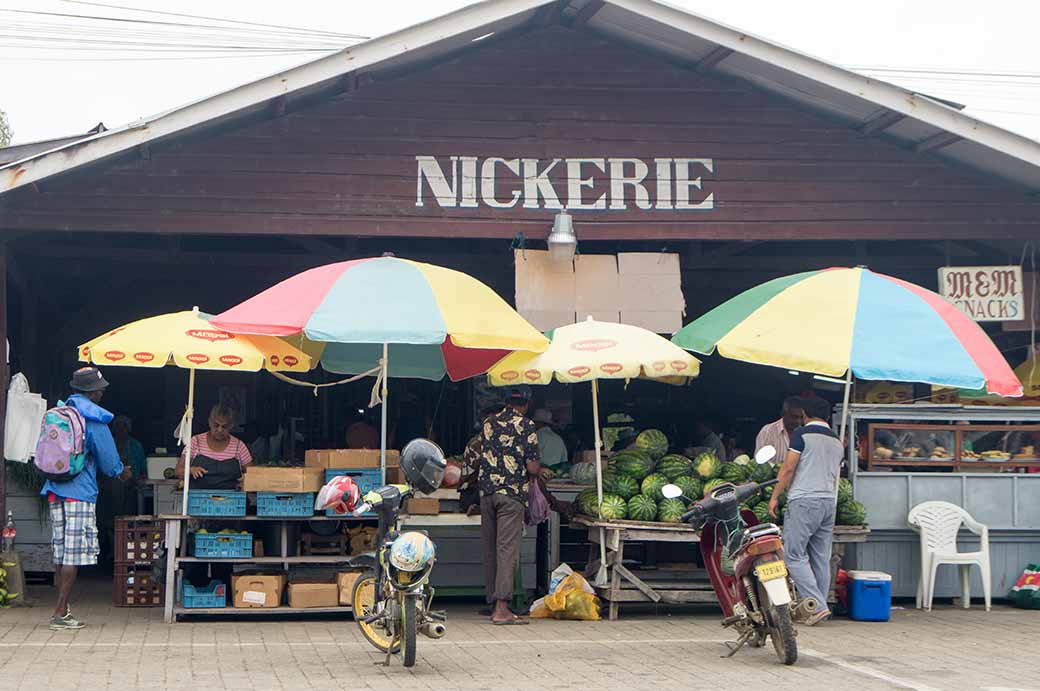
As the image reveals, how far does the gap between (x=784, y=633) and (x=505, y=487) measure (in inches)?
113

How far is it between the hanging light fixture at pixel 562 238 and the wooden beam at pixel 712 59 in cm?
190

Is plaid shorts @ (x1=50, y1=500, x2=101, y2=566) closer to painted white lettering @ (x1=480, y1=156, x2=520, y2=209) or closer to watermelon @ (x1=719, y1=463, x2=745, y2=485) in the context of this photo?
painted white lettering @ (x1=480, y1=156, x2=520, y2=209)

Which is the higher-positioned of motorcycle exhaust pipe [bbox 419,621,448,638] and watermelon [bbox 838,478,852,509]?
watermelon [bbox 838,478,852,509]

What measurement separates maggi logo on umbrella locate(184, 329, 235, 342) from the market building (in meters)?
1.43

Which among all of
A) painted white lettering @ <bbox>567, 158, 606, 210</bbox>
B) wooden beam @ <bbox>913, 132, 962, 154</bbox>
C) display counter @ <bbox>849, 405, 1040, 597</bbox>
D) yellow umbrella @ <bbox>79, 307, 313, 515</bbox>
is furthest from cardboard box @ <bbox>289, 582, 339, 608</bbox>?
wooden beam @ <bbox>913, 132, 962, 154</bbox>

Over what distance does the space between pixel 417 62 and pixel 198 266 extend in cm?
393

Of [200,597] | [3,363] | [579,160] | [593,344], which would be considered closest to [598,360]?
[593,344]

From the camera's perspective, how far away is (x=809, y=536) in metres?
10.4

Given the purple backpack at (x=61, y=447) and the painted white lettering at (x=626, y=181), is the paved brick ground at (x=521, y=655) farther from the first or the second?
the painted white lettering at (x=626, y=181)

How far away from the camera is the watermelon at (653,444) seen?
471 inches

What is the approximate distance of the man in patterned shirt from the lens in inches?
413

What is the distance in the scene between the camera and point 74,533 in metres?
9.81

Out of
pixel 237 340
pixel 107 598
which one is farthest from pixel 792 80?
pixel 107 598

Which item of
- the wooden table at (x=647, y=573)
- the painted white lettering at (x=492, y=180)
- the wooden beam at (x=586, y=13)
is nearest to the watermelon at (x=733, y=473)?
the wooden table at (x=647, y=573)
